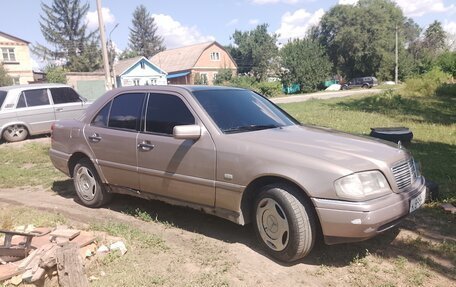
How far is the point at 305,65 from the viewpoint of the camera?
4803cm

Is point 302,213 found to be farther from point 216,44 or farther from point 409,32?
point 409,32

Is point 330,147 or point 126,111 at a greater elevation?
point 126,111

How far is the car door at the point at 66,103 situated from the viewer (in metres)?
12.8

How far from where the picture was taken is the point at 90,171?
5781mm

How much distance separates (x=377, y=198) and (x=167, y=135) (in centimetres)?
235

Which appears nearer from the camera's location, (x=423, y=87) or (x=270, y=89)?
(x=423, y=87)

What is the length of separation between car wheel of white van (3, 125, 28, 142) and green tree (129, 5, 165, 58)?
73408 millimetres

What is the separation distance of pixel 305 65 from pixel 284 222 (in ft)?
151

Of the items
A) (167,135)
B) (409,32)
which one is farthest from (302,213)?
(409,32)

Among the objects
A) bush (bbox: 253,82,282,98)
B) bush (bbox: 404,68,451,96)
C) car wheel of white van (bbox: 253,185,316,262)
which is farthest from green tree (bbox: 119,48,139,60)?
car wheel of white van (bbox: 253,185,316,262)

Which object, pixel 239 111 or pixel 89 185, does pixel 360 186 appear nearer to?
pixel 239 111

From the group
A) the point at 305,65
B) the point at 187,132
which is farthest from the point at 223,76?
the point at 187,132

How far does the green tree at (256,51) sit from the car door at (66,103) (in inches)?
2004

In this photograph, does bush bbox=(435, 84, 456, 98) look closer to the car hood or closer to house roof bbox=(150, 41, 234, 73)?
the car hood
